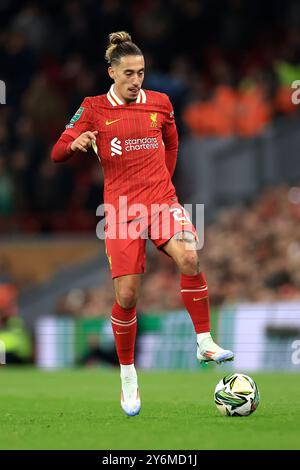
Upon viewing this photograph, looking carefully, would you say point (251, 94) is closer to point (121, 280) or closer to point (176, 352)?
point (176, 352)

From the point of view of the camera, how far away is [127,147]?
817cm

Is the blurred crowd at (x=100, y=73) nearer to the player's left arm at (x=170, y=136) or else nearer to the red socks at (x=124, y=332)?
the player's left arm at (x=170, y=136)

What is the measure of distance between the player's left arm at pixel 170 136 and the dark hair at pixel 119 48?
1.64 feet

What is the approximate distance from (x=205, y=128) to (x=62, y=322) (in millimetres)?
4875

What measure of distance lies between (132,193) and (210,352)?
1.19 m

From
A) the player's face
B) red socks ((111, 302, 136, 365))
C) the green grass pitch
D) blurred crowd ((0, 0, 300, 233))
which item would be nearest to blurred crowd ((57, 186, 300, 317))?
blurred crowd ((0, 0, 300, 233))

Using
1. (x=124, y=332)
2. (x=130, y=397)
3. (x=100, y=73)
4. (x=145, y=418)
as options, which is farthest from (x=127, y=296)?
(x=100, y=73)

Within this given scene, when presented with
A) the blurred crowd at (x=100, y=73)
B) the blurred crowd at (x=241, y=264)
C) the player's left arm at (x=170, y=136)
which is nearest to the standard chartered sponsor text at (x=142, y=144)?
the player's left arm at (x=170, y=136)

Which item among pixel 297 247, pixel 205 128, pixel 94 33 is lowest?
pixel 297 247

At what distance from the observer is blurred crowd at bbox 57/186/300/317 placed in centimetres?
1658

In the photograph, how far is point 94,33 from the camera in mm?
21672

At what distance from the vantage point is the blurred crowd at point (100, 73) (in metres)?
19.7

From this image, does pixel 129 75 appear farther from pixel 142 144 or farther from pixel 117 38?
pixel 142 144

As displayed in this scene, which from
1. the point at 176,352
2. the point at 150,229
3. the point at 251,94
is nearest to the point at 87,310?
the point at 176,352
